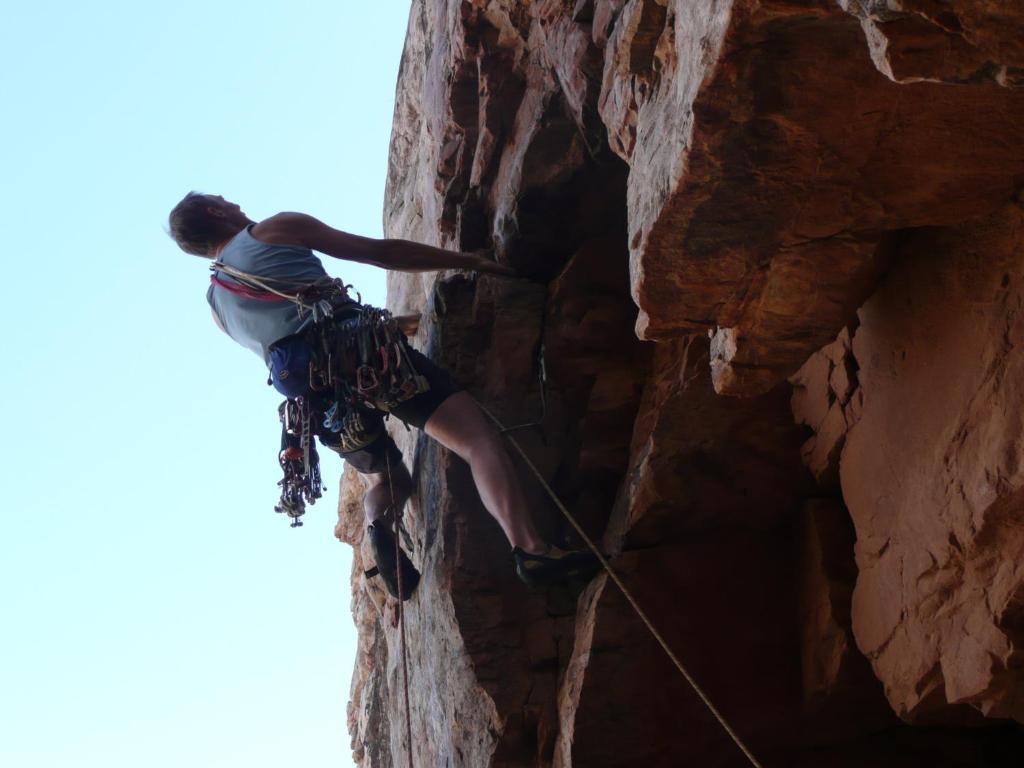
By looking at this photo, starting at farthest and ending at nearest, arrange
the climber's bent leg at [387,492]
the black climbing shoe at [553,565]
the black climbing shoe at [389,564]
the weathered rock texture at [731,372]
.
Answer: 1. the climber's bent leg at [387,492]
2. the black climbing shoe at [389,564]
3. the black climbing shoe at [553,565]
4. the weathered rock texture at [731,372]

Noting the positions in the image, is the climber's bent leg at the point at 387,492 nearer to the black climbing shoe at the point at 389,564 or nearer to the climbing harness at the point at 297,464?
the black climbing shoe at the point at 389,564

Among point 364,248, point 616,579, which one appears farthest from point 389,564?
point 616,579

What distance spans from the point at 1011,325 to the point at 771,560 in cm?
162

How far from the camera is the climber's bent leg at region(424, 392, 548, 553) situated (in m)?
4.30

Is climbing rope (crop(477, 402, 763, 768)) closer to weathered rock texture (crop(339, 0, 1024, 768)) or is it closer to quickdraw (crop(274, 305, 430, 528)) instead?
weathered rock texture (crop(339, 0, 1024, 768))

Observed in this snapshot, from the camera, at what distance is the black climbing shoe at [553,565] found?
14.0 feet

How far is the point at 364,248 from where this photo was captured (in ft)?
16.1

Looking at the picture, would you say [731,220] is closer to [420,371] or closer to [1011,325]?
[1011,325]

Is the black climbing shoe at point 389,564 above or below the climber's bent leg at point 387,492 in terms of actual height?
below

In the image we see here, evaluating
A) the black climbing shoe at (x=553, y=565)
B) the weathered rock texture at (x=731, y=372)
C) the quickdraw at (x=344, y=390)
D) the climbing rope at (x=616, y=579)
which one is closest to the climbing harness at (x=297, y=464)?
the quickdraw at (x=344, y=390)

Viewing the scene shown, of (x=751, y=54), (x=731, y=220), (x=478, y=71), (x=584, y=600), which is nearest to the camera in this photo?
(x=751, y=54)

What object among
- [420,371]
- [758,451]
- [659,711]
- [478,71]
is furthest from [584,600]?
[478,71]

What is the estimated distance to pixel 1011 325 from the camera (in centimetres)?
289

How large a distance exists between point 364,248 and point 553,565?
1.69 metres
